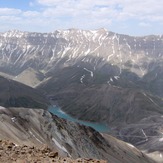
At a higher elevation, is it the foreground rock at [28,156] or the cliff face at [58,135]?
the foreground rock at [28,156]

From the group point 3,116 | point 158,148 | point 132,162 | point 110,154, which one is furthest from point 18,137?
point 158,148

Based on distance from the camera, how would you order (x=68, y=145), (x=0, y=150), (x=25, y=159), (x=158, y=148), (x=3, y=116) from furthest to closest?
(x=158, y=148) < (x=68, y=145) < (x=3, y=116) < (x=0, y=150) < (x=25, y=159)

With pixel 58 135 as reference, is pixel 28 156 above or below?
above

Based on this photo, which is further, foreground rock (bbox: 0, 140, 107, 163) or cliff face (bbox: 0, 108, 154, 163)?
cliff face (bbox: 0, 108, 154, 163)

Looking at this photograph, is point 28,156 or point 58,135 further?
point 58,135

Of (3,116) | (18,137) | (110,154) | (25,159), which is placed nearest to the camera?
(25,159)

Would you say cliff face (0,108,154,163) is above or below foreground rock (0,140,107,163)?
below

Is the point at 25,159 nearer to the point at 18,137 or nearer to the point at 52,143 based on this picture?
the point at 18,137

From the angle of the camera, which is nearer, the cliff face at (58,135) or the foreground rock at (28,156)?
the foreground rock at (28,156)
